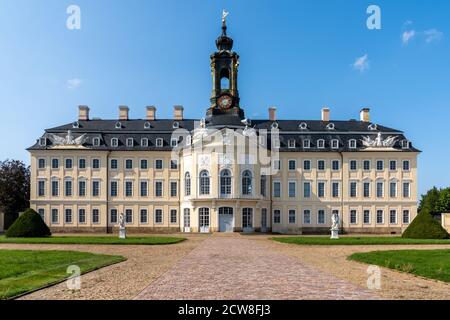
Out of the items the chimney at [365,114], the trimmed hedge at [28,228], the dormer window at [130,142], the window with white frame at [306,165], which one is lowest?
the trimmed hedge at [28,228]

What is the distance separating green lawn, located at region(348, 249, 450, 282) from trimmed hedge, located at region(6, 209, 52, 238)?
922 inches

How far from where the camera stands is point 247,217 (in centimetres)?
4641

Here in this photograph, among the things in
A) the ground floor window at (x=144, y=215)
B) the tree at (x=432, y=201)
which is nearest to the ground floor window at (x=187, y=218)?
the ground floor window at (x=144, y=215)

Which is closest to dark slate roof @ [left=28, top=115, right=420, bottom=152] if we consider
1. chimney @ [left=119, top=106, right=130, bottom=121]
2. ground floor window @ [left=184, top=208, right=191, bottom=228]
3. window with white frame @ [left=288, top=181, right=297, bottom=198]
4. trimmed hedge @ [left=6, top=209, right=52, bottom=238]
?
chimney @ [left=119, top=106, right=130, bottom=121]

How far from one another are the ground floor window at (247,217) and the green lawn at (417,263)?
25346 millimetres

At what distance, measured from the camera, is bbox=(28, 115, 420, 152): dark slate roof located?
51.3m

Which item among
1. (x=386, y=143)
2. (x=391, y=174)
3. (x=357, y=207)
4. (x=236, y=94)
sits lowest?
(x=357, y=207)

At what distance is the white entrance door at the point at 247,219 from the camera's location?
46250 millimetres

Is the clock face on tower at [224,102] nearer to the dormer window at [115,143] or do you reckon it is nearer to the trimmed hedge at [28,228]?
the dormer window at [115,143]

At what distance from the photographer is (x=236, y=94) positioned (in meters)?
52.6

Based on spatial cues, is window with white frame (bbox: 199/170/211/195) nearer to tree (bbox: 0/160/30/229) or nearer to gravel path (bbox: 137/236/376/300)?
tree (bbox: 0/160/30/229)

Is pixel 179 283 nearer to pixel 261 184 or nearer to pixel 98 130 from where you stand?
pixel 261 184
